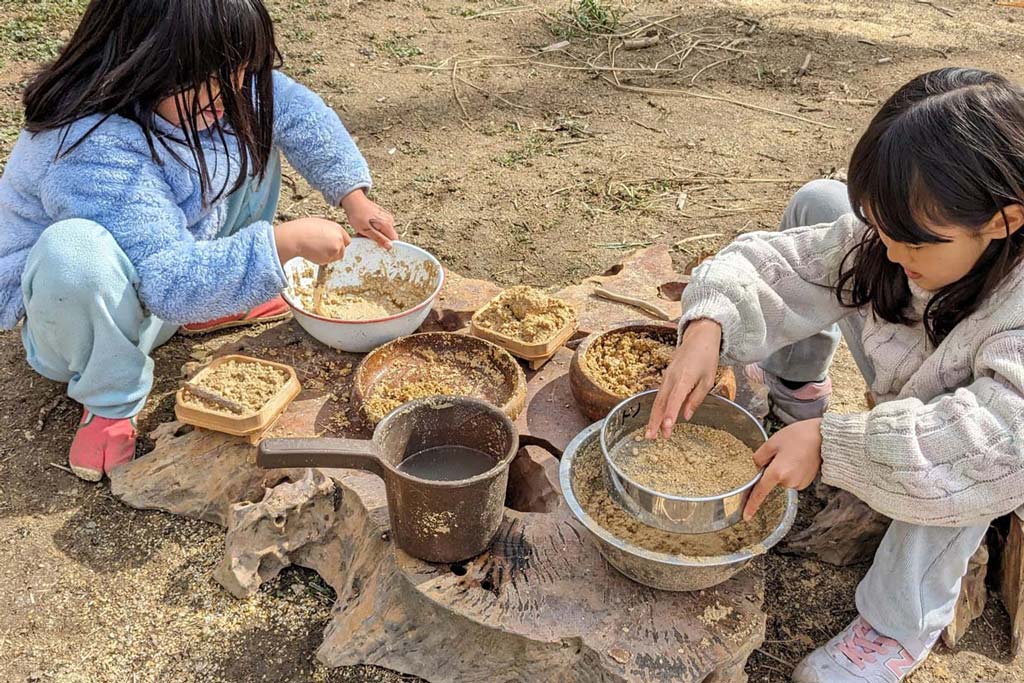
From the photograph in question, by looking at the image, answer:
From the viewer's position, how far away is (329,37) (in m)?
4.87

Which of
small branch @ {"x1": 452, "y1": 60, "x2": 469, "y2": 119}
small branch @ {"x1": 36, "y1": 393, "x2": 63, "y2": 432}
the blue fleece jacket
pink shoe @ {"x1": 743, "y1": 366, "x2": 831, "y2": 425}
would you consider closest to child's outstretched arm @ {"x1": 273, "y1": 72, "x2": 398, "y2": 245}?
the blue fleece jacket

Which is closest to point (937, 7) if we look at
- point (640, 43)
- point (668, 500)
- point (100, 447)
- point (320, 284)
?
point (640, 43)

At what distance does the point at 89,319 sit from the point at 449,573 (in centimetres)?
111

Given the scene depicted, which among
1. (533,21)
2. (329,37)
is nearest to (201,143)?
(329,37)

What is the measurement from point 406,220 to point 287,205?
49cm

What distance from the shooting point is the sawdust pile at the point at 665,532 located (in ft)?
5.57

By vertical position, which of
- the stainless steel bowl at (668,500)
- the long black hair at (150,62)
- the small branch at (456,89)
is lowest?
the small branch at (456,89)

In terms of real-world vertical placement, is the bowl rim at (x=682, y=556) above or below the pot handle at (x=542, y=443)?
above

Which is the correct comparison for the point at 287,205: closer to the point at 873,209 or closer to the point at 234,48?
the point at 234,48

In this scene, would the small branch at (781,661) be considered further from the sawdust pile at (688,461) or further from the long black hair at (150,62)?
the long black hair at (150,62)

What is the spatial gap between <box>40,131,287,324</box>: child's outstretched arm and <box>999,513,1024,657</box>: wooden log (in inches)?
71.2

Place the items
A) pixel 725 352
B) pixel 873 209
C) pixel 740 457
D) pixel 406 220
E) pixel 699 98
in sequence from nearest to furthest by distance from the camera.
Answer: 1. pixel 873 209
2. pixel 740 457
3. pixel 725 352
4. pixel 406 220
5. pixel 699 98

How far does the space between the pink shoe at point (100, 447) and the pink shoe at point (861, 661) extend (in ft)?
5.73

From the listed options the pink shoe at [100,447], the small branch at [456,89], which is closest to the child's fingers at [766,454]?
the pink shoe at [100,447]
